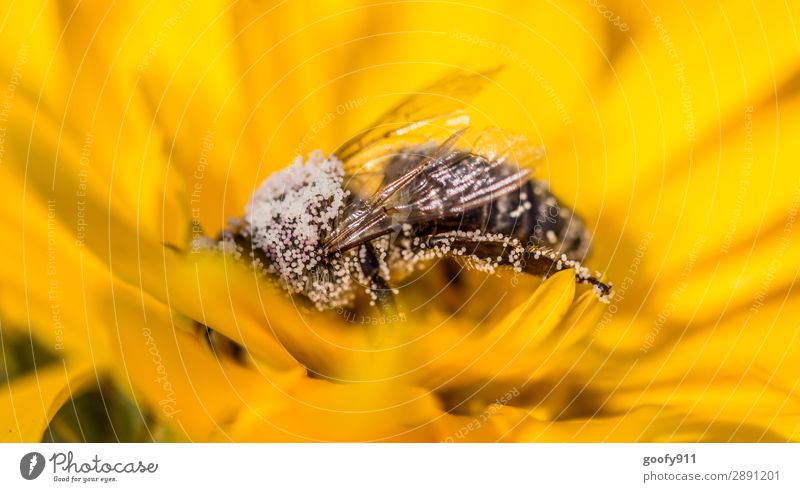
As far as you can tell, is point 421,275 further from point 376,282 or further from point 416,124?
point 416,124

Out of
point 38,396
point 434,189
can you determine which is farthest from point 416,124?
point 38,396

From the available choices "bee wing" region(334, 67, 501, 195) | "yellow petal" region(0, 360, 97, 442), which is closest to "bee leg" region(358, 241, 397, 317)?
"bee wing" region(334, 67, 501, 195)

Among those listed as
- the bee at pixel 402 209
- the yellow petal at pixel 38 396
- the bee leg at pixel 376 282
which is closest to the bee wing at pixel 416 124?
the bee at pixel 402 209

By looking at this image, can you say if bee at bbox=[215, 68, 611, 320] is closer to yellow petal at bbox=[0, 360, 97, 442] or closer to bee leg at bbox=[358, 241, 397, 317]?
bee leg at bbox=[358, 241, 397, 317]

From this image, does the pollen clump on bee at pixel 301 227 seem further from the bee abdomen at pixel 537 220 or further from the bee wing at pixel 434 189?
the bee abdomen at pixel 537 220
